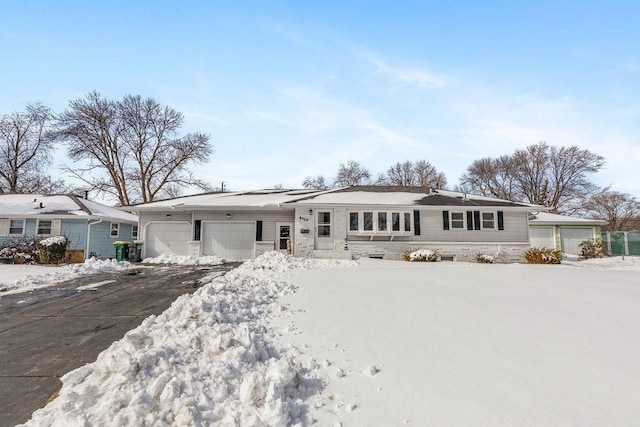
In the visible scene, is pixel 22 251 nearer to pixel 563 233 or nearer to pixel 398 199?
pixel 398 199

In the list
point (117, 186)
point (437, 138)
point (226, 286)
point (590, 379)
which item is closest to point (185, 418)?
point (590, 379)

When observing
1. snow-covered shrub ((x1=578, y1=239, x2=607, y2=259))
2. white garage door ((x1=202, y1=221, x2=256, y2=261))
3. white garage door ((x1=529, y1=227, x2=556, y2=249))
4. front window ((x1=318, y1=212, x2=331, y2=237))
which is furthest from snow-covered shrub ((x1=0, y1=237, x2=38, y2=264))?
white garage door ((x1=529, y1=227, x2=556, y2=249))

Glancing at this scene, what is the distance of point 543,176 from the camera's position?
104ft

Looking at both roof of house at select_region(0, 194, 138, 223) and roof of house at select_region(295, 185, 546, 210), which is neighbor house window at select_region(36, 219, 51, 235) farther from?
roof of house at select_region(295, 185, 546, 210)

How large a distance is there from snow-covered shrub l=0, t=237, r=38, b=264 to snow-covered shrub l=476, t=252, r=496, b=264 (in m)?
19.8

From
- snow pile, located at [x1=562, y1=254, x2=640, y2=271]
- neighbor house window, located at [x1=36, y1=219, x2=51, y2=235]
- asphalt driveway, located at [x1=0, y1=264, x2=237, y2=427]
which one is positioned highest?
neighbor house window, located at [x1=36, y1=219, x2=51, y2=235]

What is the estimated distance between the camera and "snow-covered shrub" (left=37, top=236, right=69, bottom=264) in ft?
41.9

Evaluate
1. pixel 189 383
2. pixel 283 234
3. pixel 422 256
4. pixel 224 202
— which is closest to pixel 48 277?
pixel 224 202

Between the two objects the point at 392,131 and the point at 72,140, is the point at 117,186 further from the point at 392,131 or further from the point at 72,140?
the point at 392,131

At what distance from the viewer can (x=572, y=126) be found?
41.5ft

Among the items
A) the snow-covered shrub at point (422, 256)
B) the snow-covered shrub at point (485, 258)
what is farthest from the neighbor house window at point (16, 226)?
the snow-covered shrub at point (485, 258)

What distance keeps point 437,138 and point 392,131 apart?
2269 millimetres

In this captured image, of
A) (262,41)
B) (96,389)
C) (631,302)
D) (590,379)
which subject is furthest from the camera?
(262,41)

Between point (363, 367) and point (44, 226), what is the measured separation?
20389 mm
